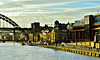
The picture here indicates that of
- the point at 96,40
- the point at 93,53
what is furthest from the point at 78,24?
the point at 93,53

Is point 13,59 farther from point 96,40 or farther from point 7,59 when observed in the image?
point 96,40

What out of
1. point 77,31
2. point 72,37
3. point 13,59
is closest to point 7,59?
point 13,59

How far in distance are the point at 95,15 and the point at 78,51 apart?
172ft

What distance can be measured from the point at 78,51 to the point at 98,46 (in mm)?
7507

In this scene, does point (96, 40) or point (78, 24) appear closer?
point (96, 40)

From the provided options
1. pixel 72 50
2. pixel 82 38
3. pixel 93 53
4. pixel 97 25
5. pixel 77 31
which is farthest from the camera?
pixel 77 31

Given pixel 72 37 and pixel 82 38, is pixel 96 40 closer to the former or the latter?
pixel 82 38

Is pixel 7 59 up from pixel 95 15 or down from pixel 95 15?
down

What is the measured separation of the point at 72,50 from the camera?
11206cm

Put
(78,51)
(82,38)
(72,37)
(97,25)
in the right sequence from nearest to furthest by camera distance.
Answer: (78,51)
(97,25)
(82,38)
(72,37)

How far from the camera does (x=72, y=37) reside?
198625mm

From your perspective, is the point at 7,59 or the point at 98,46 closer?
the point at 7,59

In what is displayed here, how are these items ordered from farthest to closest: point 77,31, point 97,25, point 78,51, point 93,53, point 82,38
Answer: point 77,31
point 82,38
point 97,25
point 78,51
point 93,53

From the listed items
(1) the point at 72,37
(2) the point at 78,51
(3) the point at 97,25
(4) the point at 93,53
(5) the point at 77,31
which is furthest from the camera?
(1) the point at 72,37
